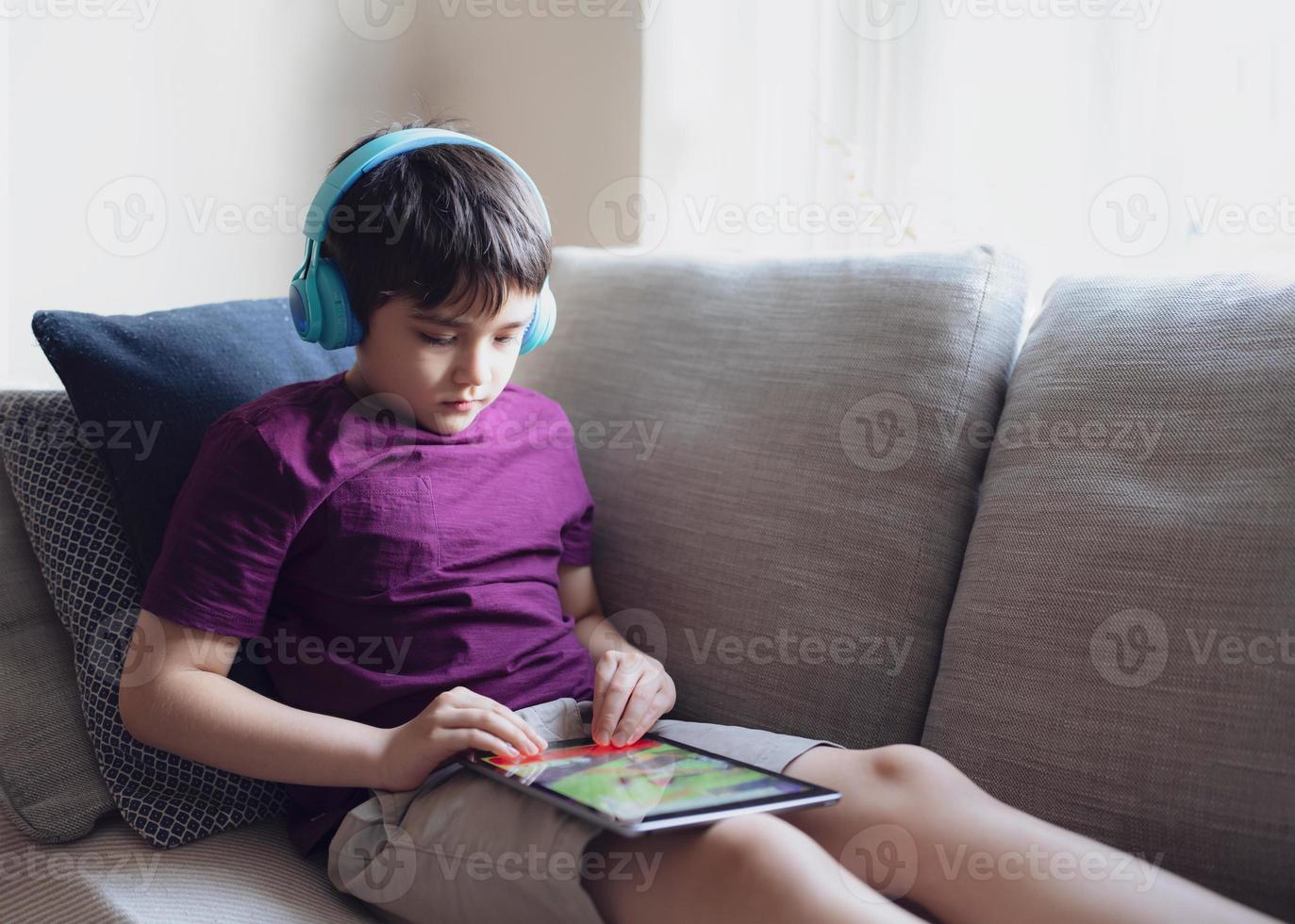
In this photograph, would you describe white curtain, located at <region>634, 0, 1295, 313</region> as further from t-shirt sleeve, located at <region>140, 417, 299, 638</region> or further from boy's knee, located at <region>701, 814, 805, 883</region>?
t-shirt sleeve, located at <region>140, 417, 299, 638</region>

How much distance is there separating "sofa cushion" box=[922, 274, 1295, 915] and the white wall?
1.34 metres

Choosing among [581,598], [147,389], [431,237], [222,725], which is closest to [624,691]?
[581,598]

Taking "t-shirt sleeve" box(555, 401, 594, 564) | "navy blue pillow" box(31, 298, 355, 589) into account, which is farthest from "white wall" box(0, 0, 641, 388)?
"t-shirt sleeve" box(555, 401, 594, 564)

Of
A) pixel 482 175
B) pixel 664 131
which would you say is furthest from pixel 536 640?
pixel 664 131

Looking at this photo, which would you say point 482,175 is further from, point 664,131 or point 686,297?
point 664,131

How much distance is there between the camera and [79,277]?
2033mm

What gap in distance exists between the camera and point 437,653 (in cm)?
102

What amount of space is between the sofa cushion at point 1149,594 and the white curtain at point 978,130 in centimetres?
55

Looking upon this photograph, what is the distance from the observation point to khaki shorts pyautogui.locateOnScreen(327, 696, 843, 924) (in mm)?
823

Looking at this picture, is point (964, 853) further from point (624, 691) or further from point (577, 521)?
point (577, 521)

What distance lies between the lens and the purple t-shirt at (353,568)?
37.8 inches

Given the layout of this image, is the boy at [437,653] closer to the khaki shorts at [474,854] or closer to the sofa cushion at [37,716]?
the khaki shorts at [474,854]

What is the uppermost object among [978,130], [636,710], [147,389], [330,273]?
[978,130]

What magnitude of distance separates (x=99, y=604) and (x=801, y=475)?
2.33 ft
